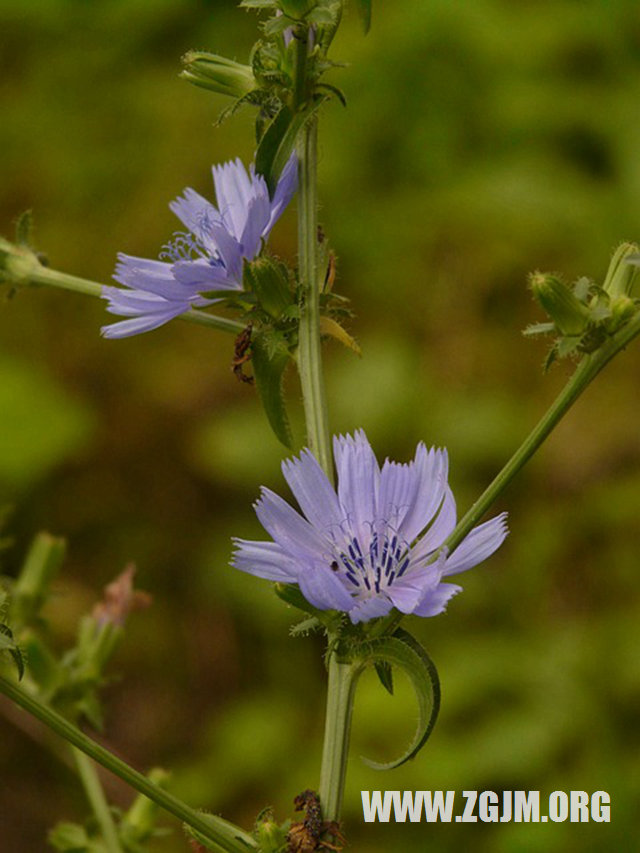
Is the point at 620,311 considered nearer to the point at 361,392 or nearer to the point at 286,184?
the point at 286,184

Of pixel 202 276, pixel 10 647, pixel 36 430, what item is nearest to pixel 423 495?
pixel 202 276

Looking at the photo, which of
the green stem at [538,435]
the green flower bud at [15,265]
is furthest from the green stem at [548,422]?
the green flower bud at [15,265]

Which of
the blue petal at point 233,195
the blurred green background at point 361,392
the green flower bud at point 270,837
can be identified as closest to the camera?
the green flower bud at point 270,837

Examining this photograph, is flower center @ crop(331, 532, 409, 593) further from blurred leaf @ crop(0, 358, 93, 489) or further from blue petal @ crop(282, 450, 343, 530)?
blurred leaf @ crop(0, 358, 93, 489)

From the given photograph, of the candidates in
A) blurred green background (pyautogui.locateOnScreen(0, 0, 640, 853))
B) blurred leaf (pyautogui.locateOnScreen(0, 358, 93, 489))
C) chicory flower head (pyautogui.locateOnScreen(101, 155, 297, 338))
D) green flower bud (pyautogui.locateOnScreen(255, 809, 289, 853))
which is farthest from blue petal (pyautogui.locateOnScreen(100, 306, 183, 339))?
blurred leaf (pyautogui.locateOnScreen(0, 358, 93, 489))

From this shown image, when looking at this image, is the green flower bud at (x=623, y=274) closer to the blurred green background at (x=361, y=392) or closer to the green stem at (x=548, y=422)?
the green stem at (x=548, y=422)

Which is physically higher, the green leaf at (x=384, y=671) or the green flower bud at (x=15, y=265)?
the green flower bud at (x=15, y=265)

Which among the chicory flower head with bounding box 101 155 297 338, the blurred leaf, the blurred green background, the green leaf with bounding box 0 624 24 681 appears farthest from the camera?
the blurred leaf
